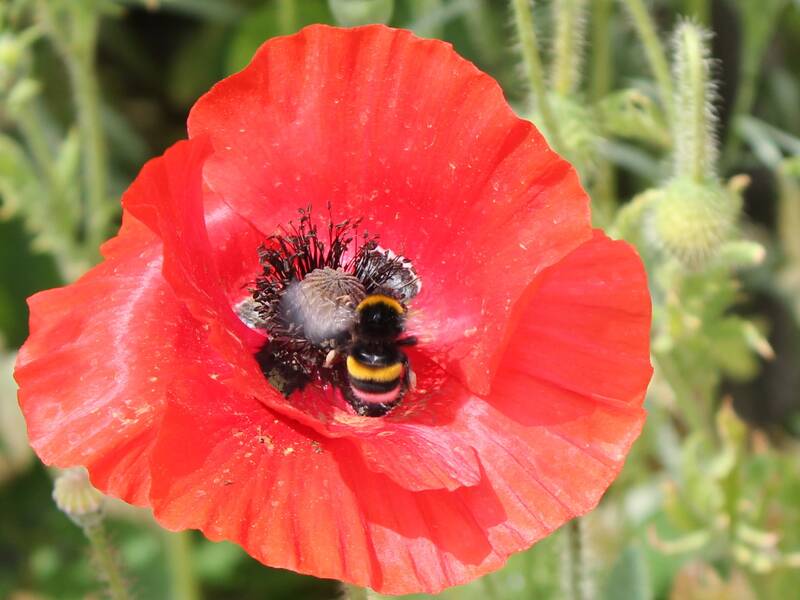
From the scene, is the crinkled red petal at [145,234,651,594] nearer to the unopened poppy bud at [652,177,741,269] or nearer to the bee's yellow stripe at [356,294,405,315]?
the bee's yellow stripe at [356,294,405,315]

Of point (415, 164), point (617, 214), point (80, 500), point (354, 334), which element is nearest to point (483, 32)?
point (617, 214)

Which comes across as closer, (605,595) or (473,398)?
(473,398)

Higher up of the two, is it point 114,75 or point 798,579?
point 114,75

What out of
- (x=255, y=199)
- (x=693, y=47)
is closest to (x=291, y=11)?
(x=255, y=199)

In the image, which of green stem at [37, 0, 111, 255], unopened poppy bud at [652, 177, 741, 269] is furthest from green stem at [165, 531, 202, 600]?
unopened poppy bud at [652, 177, 741, 269]

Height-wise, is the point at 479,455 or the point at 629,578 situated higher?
the point at 479,455

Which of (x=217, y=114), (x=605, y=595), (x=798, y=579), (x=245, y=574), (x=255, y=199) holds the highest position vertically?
(x=217, y=114)

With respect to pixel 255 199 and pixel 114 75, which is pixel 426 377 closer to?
pixel 255 199

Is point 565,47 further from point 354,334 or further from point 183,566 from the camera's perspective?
point 183,566
